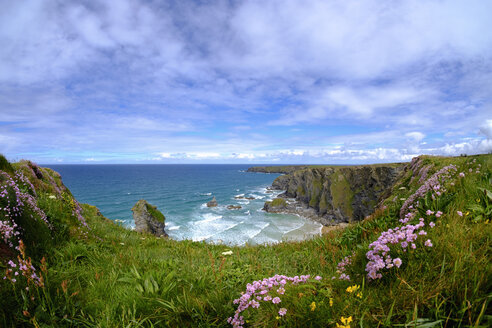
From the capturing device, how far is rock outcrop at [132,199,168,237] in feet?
102

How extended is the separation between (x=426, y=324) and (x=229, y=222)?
57.8 metres

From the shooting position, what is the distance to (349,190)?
213 ft

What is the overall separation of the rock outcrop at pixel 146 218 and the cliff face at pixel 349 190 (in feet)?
150

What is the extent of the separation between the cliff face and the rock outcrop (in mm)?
45649

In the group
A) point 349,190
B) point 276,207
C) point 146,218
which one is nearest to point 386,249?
point 146,218

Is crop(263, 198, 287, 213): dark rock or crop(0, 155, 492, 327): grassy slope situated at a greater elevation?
crop(0, 155, 492, 327): grassy slope

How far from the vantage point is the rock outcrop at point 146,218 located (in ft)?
102

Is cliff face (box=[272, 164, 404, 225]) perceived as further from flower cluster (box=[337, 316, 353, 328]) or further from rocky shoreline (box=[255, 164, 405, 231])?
flower cluster (box=[337, 316, 353, 328])

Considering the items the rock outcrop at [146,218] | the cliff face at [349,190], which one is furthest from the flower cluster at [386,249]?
the cliff face at [349,190]

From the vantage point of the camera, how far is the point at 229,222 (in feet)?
189

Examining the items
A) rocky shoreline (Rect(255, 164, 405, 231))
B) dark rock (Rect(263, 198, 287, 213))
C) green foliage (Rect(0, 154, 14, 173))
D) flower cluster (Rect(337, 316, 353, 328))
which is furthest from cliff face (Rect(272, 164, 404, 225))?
green foliage (Rect(0, 154, 14, 173))

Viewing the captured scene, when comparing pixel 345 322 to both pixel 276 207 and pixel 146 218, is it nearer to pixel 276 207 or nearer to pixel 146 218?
pixel 146 218

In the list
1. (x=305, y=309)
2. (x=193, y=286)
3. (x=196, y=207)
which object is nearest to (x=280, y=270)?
(x=193, y=286)

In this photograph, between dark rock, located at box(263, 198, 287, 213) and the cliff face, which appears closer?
the cliff face
